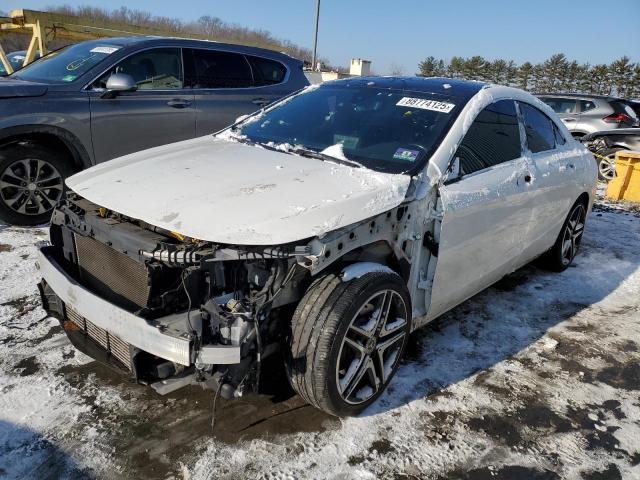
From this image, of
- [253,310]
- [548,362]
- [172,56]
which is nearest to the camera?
[253,310]

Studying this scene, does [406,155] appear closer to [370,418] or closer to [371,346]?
[371,346]

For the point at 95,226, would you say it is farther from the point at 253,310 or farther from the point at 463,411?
the point at 463,411

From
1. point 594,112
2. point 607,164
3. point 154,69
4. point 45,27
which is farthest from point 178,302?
point 594,112

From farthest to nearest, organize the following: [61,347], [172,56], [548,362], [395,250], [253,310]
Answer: [172,56]
[548,362]
[61,347]
[395,250]
[253,310]

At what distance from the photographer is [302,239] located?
2209mm

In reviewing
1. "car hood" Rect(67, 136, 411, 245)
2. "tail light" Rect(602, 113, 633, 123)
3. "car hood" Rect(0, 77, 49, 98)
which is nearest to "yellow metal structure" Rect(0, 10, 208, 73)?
"car hood" Rect(0, 77, 49, 98)

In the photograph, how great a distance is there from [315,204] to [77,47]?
4810 millimetres

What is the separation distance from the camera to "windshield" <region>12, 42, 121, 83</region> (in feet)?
17.1

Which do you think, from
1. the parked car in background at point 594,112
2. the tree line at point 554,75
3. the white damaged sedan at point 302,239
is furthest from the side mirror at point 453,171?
the tree line at point 554,75

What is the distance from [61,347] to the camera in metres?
3.14

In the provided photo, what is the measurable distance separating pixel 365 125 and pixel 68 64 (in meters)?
3.76

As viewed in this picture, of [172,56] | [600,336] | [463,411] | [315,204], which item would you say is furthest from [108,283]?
[172,56]

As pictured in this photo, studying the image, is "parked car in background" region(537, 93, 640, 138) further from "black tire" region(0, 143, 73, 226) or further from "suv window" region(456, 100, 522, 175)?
"black tire" region(0, 143, 73, 226)

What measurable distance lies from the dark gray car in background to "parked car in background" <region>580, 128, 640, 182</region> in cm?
719
